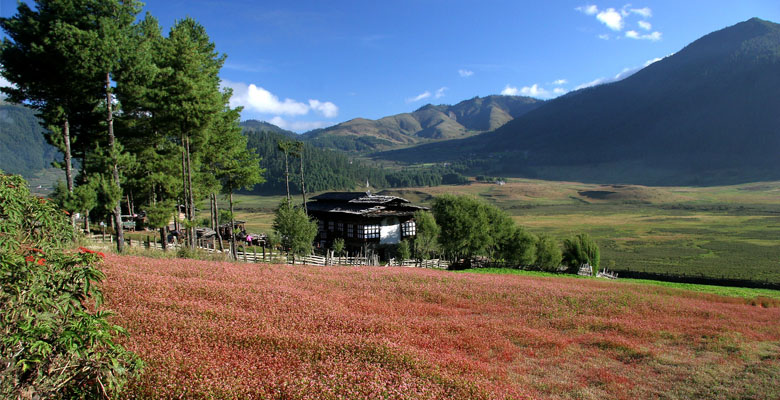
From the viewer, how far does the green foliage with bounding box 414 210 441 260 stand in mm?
53719

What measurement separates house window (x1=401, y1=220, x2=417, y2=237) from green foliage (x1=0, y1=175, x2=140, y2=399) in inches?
A: 1979

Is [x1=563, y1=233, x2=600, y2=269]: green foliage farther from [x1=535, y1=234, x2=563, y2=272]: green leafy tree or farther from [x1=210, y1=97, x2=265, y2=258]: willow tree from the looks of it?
[x1=210, y1=97, x2=265, y2=258]: willow tree

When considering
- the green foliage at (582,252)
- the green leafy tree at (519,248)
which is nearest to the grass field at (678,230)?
the green foliage at (582,252)

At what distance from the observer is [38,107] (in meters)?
30.0

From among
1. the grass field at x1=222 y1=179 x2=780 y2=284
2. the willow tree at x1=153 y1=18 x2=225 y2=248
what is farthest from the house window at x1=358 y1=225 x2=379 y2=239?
the willow tree at x1=153 y1=18 x2=225 y2=248

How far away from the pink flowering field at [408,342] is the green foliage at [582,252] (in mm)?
32031

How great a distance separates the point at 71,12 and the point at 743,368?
39.1 m

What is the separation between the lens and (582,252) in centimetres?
5444

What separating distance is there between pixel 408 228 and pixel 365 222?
7.96 m

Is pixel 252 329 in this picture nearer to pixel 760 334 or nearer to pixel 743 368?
pixel 743 368

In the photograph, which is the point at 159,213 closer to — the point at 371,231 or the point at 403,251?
the point at 371,231

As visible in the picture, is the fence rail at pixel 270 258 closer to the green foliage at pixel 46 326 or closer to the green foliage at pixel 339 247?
the green foliage at pixel 339 247

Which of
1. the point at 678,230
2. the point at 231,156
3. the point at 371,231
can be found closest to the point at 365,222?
the point at 371,231

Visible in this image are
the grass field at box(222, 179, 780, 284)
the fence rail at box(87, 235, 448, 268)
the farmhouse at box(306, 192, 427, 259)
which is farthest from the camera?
the grass field at box(222, 179, 780, 284)
